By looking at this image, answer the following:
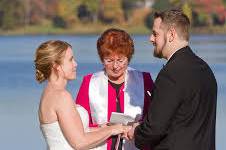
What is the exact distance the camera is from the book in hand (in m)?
5.01

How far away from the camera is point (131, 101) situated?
5.32 metres

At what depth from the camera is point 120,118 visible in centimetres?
503

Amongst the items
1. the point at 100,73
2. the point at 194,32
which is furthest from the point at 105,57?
the point at 194,32

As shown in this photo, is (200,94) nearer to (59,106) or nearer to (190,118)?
(190,118)

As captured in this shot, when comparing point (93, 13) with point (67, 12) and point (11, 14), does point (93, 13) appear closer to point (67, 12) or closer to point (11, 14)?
point (67, 12)

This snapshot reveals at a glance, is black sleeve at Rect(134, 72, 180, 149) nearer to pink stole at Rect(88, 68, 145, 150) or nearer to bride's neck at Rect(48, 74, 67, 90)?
bride's neck at Rect(48, 74, 67, 90)

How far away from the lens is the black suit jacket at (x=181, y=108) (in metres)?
4.34

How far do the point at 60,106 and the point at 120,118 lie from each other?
57 cm

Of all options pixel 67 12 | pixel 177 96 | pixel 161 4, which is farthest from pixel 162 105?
pixel 161 4

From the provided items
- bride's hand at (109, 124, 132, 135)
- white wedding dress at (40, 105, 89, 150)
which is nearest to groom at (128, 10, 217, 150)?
bride's hand at (109, 124, 132, 135)

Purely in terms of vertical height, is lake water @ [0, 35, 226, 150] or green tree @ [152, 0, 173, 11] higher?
lake water @ [0, 35, 226, 150]

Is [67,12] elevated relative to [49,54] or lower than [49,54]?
lower

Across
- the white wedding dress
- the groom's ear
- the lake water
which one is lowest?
the lake water

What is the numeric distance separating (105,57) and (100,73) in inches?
11.2
